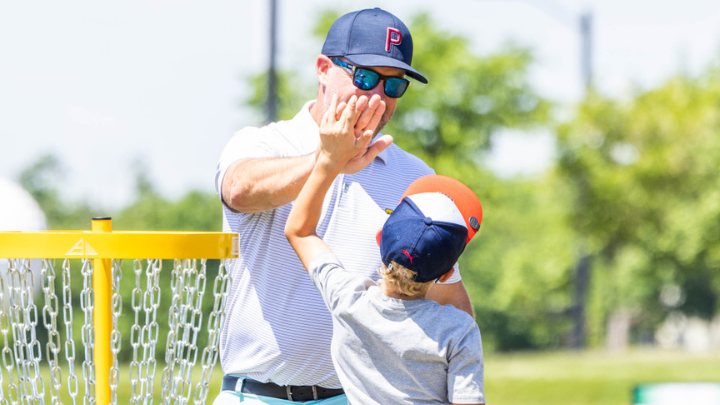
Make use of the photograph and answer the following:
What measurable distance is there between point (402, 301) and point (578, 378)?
11.4 meters

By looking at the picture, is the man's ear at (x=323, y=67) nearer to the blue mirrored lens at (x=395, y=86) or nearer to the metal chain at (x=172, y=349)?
the blue mirrored lens at (x=395, y=86)

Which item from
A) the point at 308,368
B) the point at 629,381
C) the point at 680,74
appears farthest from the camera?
the point at 680,74

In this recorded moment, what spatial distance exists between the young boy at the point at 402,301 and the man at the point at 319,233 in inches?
10.9

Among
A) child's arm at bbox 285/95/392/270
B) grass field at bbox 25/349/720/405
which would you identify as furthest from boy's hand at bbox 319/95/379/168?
grass field at bbox 25/349/720/405

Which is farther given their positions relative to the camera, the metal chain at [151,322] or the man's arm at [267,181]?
the metal chain at [151,322]

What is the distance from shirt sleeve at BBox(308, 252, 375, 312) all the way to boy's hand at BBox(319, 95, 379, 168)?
0.29 m

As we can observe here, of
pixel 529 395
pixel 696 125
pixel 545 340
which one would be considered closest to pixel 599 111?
pixel 696 125

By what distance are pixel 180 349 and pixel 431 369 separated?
96 centimetres

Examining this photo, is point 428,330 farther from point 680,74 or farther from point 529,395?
point 680,74

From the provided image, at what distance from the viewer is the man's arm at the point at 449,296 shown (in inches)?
105

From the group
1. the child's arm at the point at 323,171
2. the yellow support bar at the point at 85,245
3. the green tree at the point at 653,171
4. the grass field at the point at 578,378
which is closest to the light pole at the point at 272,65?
the grass field at the point at 578,378

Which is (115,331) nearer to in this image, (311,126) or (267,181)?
(267,181)

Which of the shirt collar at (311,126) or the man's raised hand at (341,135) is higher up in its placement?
the man's raised hand at (341,135)

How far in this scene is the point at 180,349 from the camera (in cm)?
277
